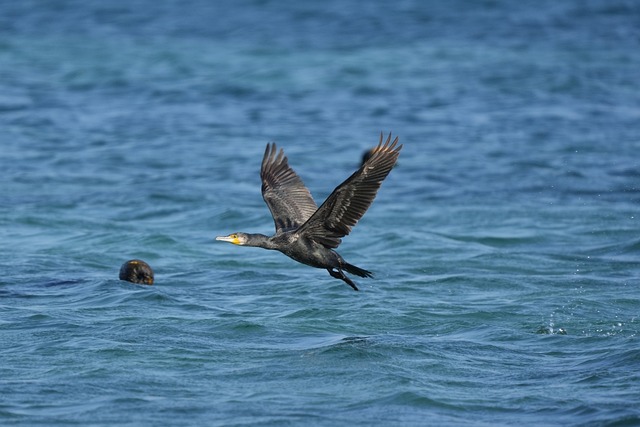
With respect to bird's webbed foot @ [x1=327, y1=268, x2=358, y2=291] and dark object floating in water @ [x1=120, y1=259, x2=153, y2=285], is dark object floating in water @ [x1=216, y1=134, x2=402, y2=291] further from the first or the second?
dark object floating in water @ [x1=120, y1=259, x2=153, y2=285]

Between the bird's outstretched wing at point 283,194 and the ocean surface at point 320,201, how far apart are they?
2.63ft

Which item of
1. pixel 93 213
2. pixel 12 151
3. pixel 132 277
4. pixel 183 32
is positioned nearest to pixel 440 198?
pixel 93 213

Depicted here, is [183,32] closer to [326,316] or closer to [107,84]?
[107,84]

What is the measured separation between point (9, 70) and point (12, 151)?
7.23 meters

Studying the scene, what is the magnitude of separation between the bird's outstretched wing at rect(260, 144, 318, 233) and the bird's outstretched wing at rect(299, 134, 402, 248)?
818 millimetres

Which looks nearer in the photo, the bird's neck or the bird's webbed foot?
the bird's neck

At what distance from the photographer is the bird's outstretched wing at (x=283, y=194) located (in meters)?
9.61

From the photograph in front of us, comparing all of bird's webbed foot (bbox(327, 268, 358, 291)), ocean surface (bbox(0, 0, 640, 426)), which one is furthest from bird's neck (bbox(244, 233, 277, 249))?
ocean surface (bbox(0, 0, 640, 426))

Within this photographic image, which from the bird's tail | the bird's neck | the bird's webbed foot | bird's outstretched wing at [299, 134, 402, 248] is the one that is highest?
bird's outstretched wing at [299, 134, 402, 248]

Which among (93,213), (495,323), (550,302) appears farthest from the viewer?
(93,213)

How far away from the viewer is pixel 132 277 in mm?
10461

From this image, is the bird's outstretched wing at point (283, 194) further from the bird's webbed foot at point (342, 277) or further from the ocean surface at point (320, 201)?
the ocean surface at point (320, 201)

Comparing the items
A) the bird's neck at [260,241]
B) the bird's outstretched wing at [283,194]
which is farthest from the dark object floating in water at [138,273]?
the bird's neck at [260,241]

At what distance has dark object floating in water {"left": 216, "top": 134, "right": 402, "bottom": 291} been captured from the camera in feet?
27.1
